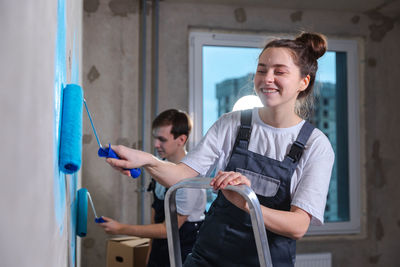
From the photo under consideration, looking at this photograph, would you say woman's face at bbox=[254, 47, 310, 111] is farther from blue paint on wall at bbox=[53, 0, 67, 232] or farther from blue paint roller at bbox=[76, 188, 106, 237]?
blue paint on wall at bbox=[53, 0, 67, 232]

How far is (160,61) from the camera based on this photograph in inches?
140

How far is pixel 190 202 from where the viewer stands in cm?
196

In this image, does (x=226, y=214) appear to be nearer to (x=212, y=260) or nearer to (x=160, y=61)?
(x=212, y=260)

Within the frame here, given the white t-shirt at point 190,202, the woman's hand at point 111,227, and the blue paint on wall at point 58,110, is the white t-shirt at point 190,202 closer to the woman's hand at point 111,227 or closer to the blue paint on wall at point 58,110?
the woman's hand at point 111,227

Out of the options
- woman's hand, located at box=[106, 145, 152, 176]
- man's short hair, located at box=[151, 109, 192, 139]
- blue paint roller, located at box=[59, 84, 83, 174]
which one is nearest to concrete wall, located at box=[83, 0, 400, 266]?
man's short hair, located at box=[151, 109, 192, 139]

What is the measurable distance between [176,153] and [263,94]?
100 centimetres

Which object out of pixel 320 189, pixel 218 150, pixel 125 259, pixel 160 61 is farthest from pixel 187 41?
pixel 320 189

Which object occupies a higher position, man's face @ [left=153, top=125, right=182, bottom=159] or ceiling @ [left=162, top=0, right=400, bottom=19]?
ceiling @ [left=162, top=0, right=400, bottom=19]

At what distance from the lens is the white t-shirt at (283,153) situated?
1.20 m

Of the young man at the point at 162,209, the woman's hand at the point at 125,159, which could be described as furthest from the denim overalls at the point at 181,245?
the woman's hand at the point at 125,159

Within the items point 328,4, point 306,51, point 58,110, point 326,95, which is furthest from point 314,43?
point 326,95

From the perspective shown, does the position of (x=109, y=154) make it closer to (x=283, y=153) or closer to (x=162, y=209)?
(x=283, y=153)

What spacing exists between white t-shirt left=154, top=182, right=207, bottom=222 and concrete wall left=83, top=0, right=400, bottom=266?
1493 mm

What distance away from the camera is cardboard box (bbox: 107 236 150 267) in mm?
2619
